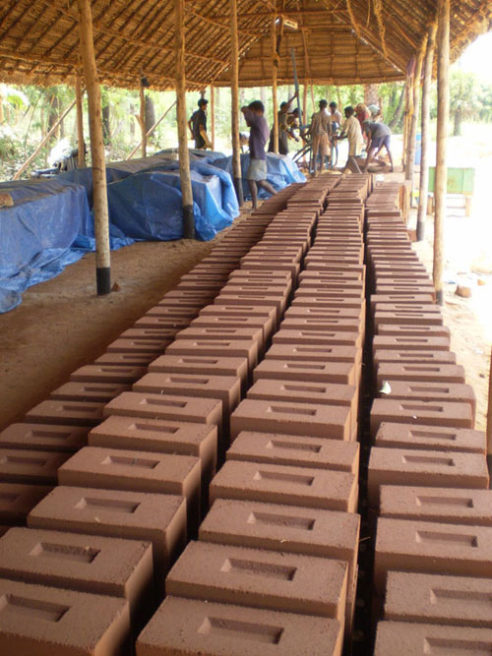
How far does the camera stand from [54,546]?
2.04 metres

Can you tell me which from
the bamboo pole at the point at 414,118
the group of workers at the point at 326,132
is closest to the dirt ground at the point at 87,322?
the bamboo pole at the point at 414,118

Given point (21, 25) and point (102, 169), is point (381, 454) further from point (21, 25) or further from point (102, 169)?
point (21, 25)

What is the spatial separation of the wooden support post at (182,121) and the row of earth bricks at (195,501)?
6.62 meters

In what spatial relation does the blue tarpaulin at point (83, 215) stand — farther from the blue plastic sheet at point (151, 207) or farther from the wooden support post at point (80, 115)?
the wooden support post at point (80, 115)

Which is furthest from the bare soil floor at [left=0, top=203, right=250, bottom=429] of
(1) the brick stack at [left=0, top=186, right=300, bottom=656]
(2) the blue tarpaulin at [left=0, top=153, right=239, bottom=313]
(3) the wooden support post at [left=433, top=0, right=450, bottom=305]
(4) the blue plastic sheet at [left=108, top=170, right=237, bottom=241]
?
(3) the wooden support post at [left=433, top=0, right=450, bottom=305]

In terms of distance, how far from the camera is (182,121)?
400 inches

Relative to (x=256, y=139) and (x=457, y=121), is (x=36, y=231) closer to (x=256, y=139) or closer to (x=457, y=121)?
(x=256, y=139)

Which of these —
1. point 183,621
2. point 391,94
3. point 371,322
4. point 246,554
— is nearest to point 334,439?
point 246,554

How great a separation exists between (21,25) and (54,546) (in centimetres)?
1363

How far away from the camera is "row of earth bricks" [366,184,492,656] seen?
1.74m

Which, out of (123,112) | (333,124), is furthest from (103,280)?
(123,112)

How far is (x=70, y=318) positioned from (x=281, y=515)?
548 cm

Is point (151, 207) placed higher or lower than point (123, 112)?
lower

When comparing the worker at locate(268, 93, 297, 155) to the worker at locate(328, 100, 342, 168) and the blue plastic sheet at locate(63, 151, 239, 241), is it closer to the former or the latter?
the worker at locate(328, 100, 342, 168)
